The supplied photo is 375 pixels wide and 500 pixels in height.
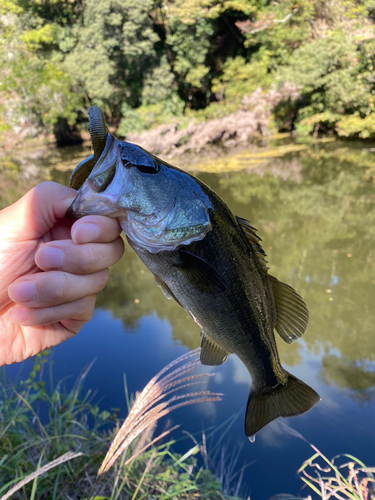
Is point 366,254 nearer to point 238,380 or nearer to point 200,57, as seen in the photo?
point 238,380

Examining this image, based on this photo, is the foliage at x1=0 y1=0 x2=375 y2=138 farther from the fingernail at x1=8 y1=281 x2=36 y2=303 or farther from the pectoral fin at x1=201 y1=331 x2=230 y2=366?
the fingernail at x1=8 y1=281 x2=36 y2=303

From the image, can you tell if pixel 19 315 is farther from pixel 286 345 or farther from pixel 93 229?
pixel 286 345

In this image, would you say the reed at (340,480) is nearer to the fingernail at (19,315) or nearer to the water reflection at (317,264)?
the water reflection at (317,264)

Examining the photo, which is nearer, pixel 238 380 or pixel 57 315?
pixel 57 315

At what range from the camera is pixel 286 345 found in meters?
4.04

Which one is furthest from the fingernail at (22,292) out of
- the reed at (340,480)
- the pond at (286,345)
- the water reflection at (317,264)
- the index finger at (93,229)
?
the water reflection at (317,264)

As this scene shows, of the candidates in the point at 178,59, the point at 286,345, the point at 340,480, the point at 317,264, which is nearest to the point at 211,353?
the point at 340,480

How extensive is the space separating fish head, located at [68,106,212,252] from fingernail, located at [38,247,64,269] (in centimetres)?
18

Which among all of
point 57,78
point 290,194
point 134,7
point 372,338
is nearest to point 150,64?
point 134,7

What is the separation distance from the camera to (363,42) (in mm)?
12562

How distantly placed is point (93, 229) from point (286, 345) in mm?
3373

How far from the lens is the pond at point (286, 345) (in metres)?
2.92

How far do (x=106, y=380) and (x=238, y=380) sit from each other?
56.7 inches

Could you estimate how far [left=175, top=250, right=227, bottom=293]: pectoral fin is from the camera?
128 cm
